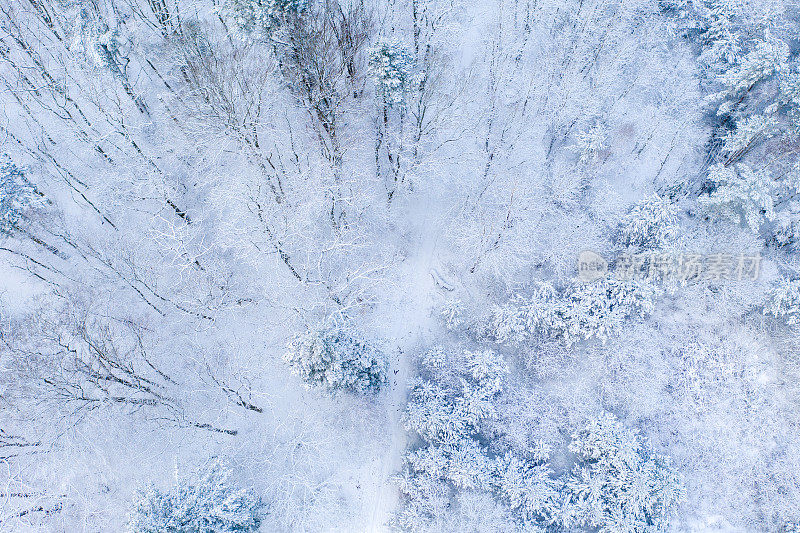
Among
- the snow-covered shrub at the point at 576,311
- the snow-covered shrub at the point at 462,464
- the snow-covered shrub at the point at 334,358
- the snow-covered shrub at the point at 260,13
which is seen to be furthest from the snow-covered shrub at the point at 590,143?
the snow-covered shrub at the point at 334,358

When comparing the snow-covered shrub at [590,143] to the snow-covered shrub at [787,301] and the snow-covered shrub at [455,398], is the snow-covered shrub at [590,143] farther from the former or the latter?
the snow-covered shrub at [455,398]

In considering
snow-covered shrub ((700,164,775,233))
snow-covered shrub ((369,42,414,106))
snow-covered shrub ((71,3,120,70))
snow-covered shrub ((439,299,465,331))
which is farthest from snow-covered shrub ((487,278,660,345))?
snow-covered shrub ((71,3,120,70))

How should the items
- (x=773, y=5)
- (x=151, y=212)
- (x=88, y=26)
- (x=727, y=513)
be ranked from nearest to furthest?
1. (x=88, y=26)
2. (x=727, y=513)
3. (x=151, y=212)
4. (x=773, y=5)

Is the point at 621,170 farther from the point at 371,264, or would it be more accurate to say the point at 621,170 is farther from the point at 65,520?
the point at 65,520

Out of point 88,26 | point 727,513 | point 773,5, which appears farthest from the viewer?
point 773,5

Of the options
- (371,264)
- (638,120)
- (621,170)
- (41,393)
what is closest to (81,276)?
(41,393)

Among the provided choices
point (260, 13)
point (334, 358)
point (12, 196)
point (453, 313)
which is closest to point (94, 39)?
point (12, 196)

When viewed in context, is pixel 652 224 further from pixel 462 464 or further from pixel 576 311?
pixel 462 464
